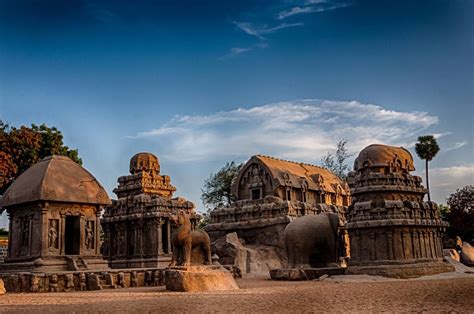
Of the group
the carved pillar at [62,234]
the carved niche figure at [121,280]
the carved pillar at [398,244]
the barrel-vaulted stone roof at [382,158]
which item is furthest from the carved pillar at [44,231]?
the carved pillar at [398,244]

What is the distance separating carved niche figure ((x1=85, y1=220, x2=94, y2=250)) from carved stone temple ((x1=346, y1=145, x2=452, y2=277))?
39.5 ft

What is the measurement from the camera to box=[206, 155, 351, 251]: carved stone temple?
109 feet

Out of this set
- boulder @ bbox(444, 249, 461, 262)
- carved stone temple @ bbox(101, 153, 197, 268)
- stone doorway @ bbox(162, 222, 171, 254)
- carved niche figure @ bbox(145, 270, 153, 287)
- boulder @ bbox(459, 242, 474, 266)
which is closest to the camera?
carved niche figure @ bbox(145, 270, 153, 287)

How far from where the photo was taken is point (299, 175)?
39.7 meters

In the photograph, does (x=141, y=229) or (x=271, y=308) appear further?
(x=141, y=229)

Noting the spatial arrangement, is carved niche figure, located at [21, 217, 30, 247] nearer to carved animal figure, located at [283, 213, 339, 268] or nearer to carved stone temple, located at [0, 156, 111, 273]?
carved stone temple, located at [0, 156, 111, 273]

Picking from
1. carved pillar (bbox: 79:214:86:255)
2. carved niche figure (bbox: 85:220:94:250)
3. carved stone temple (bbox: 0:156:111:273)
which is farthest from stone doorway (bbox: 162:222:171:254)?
carved pillar (bbox: 79:214:86:255)

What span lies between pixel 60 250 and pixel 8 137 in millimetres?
14521

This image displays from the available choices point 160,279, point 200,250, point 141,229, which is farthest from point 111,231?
point 200,250

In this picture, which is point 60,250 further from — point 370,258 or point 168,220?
point 370,258

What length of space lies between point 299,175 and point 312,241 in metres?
16.8

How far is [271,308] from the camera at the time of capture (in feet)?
34.8

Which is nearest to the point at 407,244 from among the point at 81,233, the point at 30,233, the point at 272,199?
the point at 272,199

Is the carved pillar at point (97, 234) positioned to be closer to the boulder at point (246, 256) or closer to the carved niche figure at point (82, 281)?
the carved niche figure at point (82, 281)
